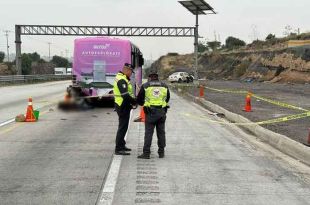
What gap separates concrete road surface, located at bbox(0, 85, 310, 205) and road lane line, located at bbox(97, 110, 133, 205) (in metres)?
0.01

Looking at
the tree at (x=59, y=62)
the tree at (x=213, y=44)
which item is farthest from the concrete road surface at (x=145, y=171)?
the tree at (x=59, y=62)

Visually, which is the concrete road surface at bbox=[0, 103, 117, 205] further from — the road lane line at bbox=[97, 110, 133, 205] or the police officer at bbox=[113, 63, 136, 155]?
the police officer at bbox=[113, 63, 136, 155]

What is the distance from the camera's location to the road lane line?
657 centimetres

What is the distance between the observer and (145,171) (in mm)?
8562

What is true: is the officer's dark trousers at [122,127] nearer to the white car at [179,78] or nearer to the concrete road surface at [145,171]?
the concrete road surface at [145,171]

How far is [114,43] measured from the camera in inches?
924

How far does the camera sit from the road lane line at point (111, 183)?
6.57 meters

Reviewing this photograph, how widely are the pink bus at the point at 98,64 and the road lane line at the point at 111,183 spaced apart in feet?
44.9

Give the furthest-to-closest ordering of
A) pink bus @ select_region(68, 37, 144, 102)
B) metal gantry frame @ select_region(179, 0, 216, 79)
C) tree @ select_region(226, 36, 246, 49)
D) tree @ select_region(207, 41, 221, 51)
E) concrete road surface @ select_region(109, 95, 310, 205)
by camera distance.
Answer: tree @ select_region(207, 41, 221, 51), tree @ select_region(226, 36, 246, 49), metal gantry frame @ select_region(179, 0, 216, 79), pink bus @ select_region(68, 37, 144, 102), concrete road surface @ select_region(109, 95, 310, 205)

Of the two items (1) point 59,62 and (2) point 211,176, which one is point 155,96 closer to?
(2) point 211,176

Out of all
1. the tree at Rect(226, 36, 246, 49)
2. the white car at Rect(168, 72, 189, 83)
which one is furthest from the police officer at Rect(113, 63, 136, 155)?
the tree at Rect(226, 36, 246, 49)

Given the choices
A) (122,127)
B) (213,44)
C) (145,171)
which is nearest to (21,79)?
(122,127)

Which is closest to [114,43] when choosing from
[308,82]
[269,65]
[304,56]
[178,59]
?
[308,82]

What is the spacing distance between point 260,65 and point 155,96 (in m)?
62.0
